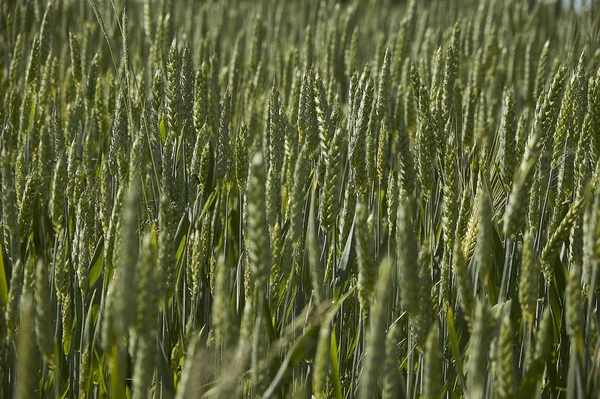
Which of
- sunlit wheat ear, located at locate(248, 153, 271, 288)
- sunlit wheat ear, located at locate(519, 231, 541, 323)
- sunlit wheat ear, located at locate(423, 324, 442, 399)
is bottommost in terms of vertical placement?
sunlit wheat ear, located at locate(423, 324, 442, 399)

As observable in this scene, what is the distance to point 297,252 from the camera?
1031 millimetres

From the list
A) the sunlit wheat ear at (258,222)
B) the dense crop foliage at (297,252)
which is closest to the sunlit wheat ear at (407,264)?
the dense crop foliage at (297,252)

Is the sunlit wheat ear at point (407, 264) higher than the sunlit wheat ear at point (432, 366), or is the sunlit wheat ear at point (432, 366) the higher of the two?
the sunlit wheat ear at point (407, 264)

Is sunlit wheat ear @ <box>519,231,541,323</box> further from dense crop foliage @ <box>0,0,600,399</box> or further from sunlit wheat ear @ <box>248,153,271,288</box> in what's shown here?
sunlit wheat ear @ <box>248,153,271,288</box>

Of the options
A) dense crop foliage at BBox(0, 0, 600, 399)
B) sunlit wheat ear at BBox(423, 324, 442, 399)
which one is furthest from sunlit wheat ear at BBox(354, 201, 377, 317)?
sunlit wheat ear at BBox(423, 324, 442, 399)

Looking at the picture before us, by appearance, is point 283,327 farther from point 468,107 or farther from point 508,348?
point 468,107

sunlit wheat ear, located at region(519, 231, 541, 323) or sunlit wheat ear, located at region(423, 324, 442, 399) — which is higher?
sunlit wheat ear, located at region(519, 231, 541, 323)

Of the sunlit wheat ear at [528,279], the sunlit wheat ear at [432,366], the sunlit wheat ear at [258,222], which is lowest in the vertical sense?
the sunlit wheat ear at [432,366]

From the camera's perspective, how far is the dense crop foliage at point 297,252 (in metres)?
0.60

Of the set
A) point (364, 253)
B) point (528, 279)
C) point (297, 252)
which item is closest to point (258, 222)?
point (364, 253)

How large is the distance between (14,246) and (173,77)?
41cm

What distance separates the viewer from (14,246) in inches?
33.4

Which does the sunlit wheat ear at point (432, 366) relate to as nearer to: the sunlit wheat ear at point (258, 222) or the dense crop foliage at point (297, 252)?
the dense crop foliage at point (297, 252)

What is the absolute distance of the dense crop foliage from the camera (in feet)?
1.97
